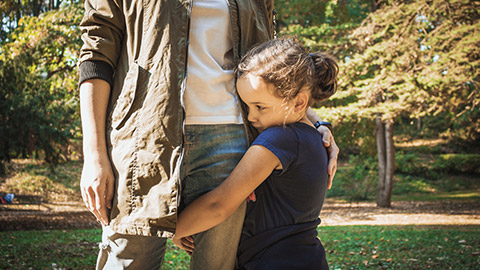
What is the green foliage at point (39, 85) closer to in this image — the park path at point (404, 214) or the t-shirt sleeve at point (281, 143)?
the park path at point (404, 214)

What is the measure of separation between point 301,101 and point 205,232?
25.4 inches

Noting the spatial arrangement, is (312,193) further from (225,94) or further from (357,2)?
(357,2)

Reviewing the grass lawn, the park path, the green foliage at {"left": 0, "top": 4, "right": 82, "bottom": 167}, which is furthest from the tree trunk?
the green foliage at {"left": 0, "top": 4, "right": 82, "bottom": 167}

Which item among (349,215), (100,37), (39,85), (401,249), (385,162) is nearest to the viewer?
(100,37)

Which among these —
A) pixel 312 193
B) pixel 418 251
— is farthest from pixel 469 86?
pixel 312 193

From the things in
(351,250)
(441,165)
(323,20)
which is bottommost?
(441,165)

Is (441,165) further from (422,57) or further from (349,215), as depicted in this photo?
(422,57)

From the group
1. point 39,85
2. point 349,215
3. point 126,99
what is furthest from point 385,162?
point 126,99

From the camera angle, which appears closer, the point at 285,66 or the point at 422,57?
the point at 285,66

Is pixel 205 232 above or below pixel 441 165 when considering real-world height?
above

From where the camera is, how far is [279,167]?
161 cm

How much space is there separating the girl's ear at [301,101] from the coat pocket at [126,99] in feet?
2.08

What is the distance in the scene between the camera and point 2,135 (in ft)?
27.4

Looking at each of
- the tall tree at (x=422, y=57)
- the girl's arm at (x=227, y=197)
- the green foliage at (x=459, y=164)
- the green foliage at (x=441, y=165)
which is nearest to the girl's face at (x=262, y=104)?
the girl's arm at (x=227, y=197)
